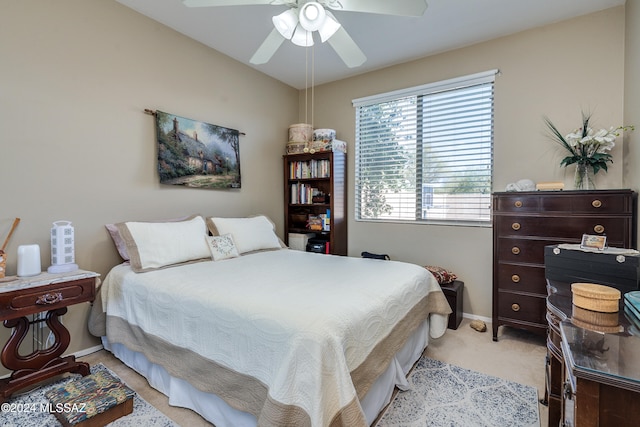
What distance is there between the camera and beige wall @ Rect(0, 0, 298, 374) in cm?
200

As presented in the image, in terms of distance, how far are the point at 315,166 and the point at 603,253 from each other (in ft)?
9.40

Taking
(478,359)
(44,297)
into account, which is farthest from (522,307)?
(44,297)

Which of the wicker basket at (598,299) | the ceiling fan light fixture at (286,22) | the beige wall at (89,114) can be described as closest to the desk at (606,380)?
the wicker basket at (598,299)

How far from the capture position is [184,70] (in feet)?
9.71

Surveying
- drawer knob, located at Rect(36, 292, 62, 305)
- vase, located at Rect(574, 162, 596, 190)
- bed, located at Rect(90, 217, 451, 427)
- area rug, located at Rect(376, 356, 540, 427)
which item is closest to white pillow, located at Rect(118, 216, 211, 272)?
bed, located at Rect(90, 217, 451, 427)

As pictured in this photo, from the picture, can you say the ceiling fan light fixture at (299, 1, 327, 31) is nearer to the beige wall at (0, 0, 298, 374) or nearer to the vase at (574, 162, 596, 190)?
the beige wall at (0, 0, 298, 374)

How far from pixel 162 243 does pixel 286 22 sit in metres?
1.82

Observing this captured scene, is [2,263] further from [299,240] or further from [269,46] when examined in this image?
[299,240]

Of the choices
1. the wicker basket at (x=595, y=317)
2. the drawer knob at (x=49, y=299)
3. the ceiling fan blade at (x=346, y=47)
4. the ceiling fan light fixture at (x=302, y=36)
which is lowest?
the drawer knob at (x=49, y=299)

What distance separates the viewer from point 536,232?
7.81ft

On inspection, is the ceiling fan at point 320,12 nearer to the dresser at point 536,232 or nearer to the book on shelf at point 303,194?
the dresser at point 536,232

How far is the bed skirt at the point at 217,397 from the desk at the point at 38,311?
1.22ft

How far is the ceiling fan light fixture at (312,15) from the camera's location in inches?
69.5

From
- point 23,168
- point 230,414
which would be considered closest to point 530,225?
point 230,414
